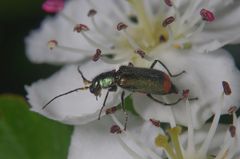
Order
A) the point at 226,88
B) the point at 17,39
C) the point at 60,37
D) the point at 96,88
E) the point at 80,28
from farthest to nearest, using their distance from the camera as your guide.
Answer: the point at 17,39
the point at 60,37
the point at 80,28
the point at 96,88
the point at 226,88

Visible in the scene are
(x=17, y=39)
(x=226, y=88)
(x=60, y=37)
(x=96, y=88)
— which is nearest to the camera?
(x=226, y=88)

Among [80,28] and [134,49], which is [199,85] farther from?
[80,28]

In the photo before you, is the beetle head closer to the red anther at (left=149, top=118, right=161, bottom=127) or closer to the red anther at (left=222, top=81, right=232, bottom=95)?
the red anther at (left=149, top=118, right=161, bottom=127)

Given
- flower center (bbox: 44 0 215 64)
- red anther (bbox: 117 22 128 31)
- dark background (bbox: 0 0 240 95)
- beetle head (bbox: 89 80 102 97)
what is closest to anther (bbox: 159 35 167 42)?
flower center (bbox: 44 0 215 64)

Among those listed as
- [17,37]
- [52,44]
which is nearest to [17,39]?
[17,37]

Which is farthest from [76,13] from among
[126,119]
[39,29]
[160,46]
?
[126,119]

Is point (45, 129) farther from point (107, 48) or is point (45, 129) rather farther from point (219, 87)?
point (219, 87)

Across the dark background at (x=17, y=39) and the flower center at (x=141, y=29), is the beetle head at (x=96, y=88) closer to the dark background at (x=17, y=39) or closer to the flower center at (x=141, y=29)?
the flower center at (x=141, y=29)
